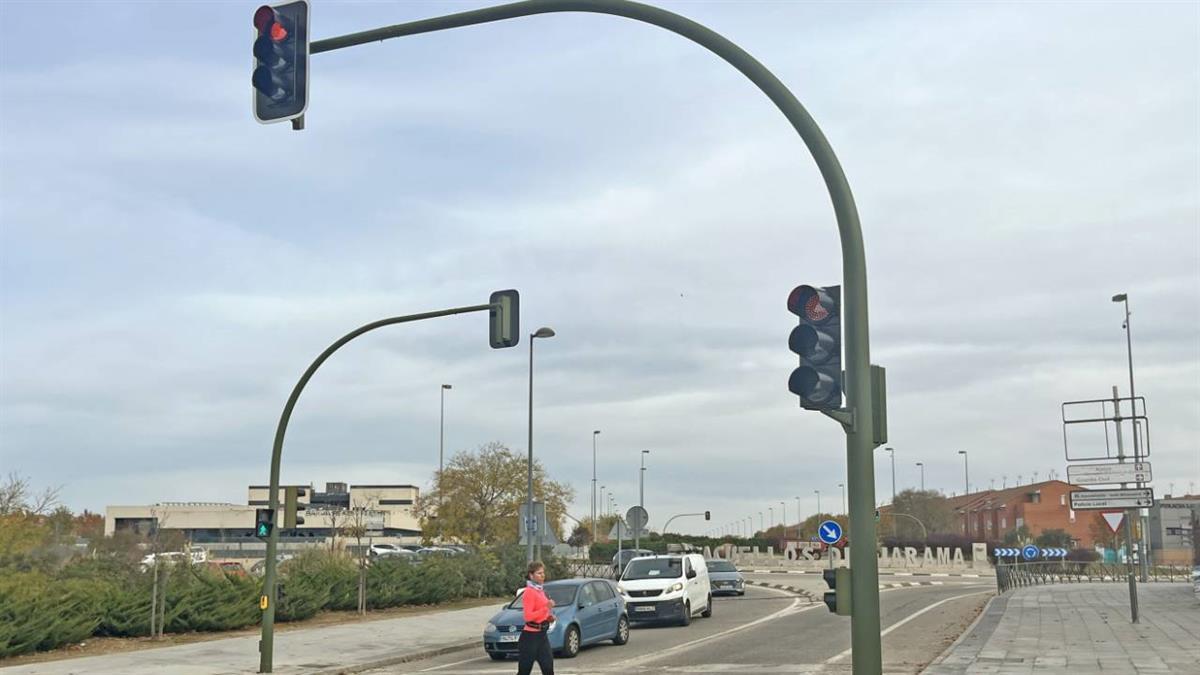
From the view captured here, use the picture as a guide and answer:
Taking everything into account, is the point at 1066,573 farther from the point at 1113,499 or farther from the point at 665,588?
the point at 665,588

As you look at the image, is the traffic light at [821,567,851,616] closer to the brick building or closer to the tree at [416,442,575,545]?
the tree at [416,442,575,545]

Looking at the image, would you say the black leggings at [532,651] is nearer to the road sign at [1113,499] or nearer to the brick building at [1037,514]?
the road sign at [1113,499]

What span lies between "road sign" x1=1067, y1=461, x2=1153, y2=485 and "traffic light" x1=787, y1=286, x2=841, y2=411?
19.2 m

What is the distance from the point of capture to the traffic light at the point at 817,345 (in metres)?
8.48

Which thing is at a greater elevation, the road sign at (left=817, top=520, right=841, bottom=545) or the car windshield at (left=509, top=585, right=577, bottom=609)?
the road sign at (left=817, top=520, right=841, bottom=545)

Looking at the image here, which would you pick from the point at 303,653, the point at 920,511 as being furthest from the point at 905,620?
the point at 920,511

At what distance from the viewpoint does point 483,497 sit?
65938 millimetres

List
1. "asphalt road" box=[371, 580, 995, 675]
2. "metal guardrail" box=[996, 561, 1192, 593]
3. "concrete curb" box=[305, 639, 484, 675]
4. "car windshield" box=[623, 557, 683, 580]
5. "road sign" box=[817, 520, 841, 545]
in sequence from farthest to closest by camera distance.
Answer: "metal guardrail" box=[996, 561, 1192, 593], "road sign" box=[817, 520, 841, 545], "car windshield" box=[623, 557, 683, 580], "concrete curb" box=[305, 639, 484, 675], "asphalt road" box=[371, 580, 995, 675]

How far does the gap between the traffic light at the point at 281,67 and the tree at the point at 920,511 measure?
119 m

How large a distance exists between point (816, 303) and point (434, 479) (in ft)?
206

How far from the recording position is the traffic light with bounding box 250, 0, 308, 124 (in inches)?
338

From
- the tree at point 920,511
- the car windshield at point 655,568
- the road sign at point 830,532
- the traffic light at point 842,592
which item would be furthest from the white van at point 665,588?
the tree at point 920,511

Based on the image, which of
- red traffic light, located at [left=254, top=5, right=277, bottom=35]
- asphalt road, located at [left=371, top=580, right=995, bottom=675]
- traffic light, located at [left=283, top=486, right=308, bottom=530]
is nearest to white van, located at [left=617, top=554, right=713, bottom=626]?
asphalt road, located at [left=371, top=580, right=995, bottom=675]

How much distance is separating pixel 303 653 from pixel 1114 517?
1762cm
